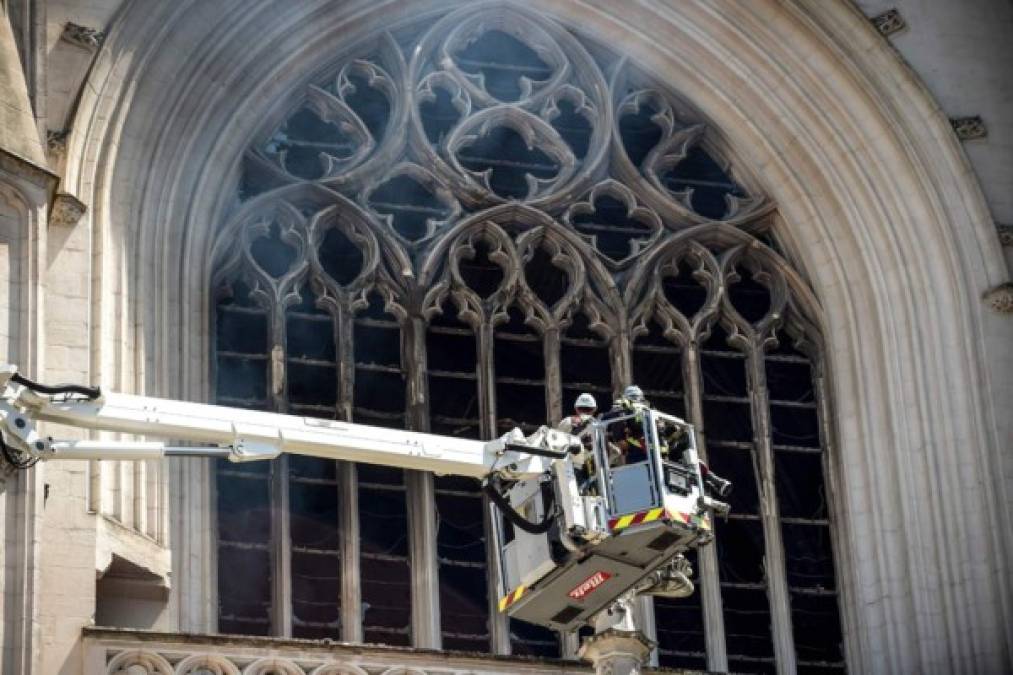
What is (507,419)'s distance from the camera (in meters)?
29.1

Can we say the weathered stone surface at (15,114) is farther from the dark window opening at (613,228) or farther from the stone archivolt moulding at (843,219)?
the dark window opening at (613,228)

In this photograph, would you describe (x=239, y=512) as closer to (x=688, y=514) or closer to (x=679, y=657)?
(x=679, y=657)

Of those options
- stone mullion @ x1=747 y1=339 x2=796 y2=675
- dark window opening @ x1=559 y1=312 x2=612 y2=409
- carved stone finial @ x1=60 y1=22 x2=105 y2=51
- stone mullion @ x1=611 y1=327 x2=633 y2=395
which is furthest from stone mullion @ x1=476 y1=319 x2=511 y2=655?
carved stone finial @ x1=60 y1=22 x2=105 y2=51

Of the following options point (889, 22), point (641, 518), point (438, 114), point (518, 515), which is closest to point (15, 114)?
point (518, 515)

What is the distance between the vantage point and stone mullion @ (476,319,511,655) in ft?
92.0

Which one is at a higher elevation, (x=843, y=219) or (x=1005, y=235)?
(x=843, y=219)

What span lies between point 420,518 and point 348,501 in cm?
55

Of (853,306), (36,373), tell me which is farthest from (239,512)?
(853,306)

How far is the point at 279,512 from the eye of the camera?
1103 inches

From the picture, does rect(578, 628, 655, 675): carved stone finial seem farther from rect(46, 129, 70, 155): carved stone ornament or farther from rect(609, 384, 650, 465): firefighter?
rect(46, 129, 70, 155): carved stone ornament

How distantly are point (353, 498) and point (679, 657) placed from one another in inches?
105

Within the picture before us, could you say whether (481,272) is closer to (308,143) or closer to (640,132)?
(308,143)

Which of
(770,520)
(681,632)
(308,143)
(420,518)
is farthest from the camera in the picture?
(308,143)

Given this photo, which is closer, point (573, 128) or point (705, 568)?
point (705, 568)
